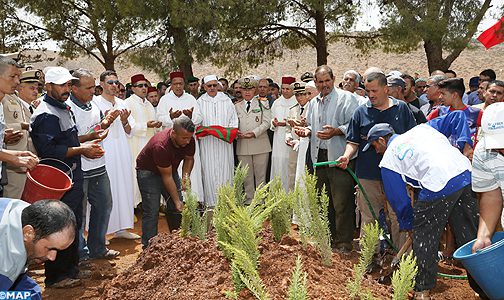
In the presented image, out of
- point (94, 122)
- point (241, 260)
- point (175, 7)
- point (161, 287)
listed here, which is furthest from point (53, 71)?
point (175, 7)

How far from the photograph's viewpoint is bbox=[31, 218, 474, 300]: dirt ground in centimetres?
346

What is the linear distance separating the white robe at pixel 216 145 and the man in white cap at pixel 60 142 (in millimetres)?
2795

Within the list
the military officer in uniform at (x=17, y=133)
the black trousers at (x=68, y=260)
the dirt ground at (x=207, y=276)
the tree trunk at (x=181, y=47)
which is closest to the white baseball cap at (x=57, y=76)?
the military officer in uniform at (x=17, y=133)

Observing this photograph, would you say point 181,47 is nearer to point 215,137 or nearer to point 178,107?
point 178,107

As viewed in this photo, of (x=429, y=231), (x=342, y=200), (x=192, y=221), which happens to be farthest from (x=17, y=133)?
(x=429, y=231)

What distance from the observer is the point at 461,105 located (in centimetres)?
512

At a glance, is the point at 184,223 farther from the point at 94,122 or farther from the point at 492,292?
the point at 492,292

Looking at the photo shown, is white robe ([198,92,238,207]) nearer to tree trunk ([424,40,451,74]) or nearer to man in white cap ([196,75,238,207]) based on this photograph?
man in white cap ([196,75,238,207])

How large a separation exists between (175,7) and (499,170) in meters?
7.85

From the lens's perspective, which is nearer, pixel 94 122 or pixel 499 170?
pixel 499 170

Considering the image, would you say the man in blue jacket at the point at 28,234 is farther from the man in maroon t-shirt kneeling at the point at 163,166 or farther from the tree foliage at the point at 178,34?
the tree foliage at the point at 178,34

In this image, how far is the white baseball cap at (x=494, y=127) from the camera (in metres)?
3.13

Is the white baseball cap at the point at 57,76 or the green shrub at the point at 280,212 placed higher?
the white baseball cap at the point at 57,76

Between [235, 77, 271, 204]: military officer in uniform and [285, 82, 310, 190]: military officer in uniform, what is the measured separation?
47 cm
